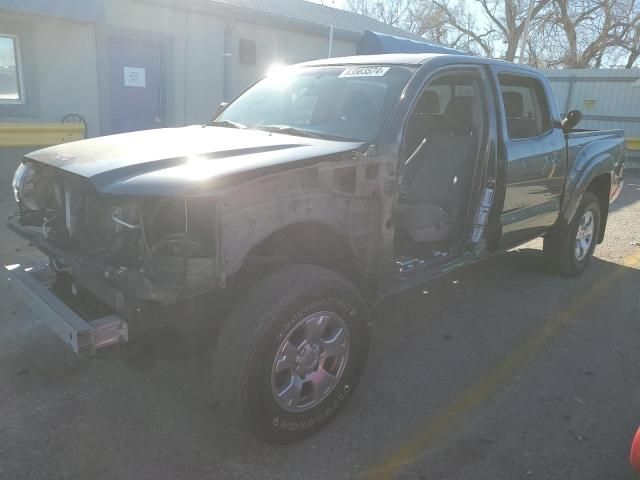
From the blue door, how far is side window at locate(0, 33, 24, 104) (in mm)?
1469

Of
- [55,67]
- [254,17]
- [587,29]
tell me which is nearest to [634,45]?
[587,29]

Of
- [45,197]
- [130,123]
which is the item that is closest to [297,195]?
[45,197]

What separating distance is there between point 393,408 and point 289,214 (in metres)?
1.32

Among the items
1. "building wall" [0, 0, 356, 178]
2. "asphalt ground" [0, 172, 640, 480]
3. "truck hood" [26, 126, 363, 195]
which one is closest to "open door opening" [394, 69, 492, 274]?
"asphalt ground" [0, 172, 640, 480]

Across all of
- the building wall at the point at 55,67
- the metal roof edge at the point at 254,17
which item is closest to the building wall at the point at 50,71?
the building wall at the point at 55,67

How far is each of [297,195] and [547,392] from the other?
2027 millimetres

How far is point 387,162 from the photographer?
9.75ft

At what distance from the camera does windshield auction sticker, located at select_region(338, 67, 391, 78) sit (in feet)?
11.5

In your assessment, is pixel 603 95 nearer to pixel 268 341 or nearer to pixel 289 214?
pixel 289 214

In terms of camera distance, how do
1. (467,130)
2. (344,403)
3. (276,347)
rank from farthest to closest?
(467,130) < (344,403) < (276,347)

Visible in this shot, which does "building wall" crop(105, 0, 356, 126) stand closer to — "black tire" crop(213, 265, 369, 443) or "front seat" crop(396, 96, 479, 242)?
"front seat" crop(396, 96, 479, 242)

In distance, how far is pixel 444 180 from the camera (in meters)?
4.14

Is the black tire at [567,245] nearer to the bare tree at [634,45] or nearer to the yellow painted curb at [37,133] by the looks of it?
the yellow painted curb at [37,133]

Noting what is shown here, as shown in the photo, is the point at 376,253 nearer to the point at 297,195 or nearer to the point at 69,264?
the point at 297,195
